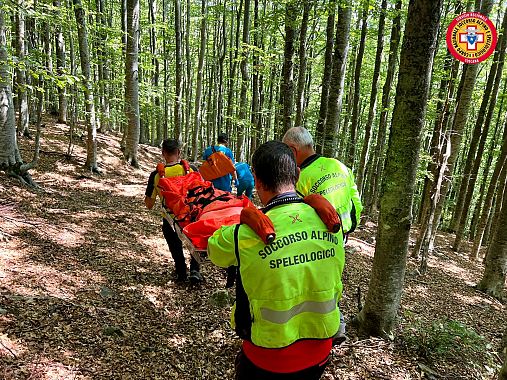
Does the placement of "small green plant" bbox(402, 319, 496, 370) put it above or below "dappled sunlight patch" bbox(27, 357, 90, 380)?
below

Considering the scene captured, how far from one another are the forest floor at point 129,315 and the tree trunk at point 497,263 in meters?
1.05

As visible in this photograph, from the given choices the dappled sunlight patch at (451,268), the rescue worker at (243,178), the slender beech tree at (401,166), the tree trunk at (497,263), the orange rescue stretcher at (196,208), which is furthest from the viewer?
the dappled sunlight patch at (451,268)

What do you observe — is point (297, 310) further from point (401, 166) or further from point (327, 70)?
point (327, 70)

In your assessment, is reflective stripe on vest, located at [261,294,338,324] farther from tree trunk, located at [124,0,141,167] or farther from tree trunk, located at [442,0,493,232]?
tree trunk, located at [124,0,141,167]

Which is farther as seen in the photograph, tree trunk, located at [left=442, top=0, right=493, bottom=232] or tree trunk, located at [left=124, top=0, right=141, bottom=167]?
tree trunk, located at [left=124, top=0, right=141, bottom=167]

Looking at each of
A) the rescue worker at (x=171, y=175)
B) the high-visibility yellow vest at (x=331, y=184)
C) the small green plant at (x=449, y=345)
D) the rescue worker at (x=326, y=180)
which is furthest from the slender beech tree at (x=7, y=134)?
the small green plant at (x=449, y=345)

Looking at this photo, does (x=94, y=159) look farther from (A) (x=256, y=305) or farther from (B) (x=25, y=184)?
(A) (x=256, y=305)

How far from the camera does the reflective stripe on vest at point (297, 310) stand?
70.9 inches

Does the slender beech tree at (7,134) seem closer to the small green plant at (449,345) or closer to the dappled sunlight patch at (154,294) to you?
the dappled sunlight patch at (154,294)

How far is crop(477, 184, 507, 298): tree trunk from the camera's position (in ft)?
27.1

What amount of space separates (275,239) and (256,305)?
40cm

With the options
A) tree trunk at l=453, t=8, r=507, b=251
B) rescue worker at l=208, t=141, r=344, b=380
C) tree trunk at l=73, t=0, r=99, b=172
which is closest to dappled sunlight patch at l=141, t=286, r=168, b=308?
rescue worker at l=208, t=141, r=344, b=380

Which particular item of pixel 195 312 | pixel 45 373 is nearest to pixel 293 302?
pixel 45 373

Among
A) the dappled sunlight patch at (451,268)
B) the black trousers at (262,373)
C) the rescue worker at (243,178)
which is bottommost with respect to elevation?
the dappled sunlight patch at (451,268)
